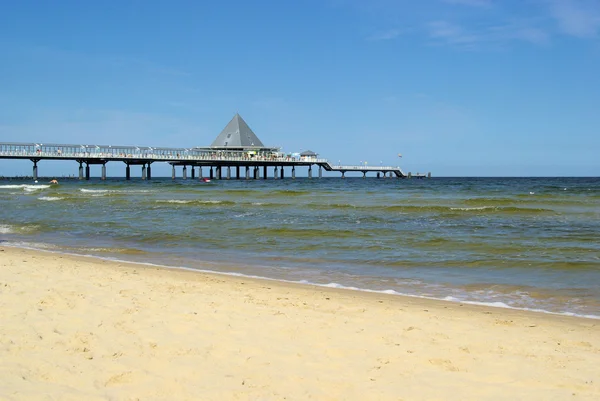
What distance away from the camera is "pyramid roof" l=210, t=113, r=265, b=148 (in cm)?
8338

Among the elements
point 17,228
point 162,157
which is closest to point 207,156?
point 162,157

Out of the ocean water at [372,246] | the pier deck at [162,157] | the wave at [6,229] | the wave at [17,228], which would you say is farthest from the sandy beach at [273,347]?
the pier deck at [162,157]

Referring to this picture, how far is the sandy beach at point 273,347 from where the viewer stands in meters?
3.61

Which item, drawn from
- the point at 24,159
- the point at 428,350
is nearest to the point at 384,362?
the point at 428,350

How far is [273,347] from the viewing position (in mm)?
4449

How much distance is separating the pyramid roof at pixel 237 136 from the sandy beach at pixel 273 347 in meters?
77.2

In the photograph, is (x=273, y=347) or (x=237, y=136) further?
(x=237, y=136)

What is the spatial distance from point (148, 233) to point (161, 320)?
402 inches

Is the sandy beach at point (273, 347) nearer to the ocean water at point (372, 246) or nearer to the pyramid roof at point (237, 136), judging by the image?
the ocean water at point (372, 246)

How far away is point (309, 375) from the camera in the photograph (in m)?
3.85

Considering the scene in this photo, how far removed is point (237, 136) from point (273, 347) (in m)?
80.3

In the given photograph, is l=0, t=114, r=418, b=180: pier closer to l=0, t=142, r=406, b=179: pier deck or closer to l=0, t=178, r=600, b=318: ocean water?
l=0, t=142, r=406, b=179: pier deck

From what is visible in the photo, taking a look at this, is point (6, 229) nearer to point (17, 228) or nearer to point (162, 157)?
point (17, 228)

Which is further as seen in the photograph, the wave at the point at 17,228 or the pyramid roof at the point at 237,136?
the pyramid roof at the point at 237,136
